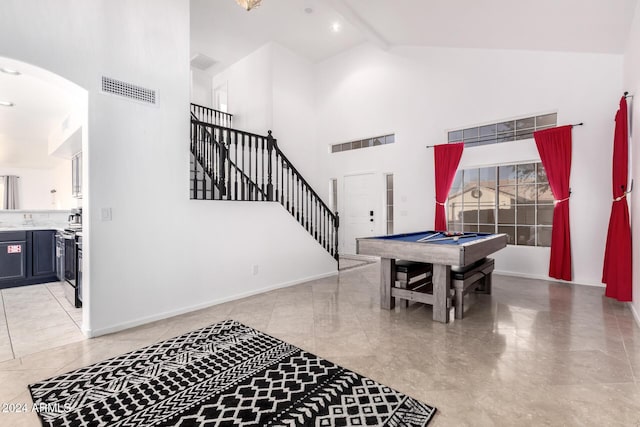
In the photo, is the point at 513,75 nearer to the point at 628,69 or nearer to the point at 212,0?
the point at 628,69

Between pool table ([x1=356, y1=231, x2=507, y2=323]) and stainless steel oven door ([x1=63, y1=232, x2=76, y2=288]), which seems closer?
pool table ([x1=356, y1=231, x2=507, y2=323])

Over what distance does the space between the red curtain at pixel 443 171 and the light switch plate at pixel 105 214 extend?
5.41 meters

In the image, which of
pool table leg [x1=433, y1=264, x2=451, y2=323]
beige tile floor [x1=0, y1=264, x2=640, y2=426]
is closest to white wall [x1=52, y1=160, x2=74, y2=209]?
beige tile floor [x1=0, y1=264, x2=640, y2=426]

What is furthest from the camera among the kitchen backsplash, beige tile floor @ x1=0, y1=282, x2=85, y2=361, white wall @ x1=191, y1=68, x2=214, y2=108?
white wall @ x1=191, y1=68, x2=214, y2=108

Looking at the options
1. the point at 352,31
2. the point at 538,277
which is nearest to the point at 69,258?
the point at 352,31

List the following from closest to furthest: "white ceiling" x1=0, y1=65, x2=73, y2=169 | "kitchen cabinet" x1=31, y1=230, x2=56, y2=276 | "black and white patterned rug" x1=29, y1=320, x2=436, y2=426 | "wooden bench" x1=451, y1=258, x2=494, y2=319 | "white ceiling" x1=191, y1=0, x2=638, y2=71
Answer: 1. "black and white patterned rug" x1=29, y1=320, x2=436, y2=426
2. "wooden bench" x1=451, y1=258, x2=494, y2=319
3. "white ceiling" x1=191, y1=0, x2=638, y2=71
4. "white ceiling" x1=0, y1=65, x2=73, y2=169
5. "kitchen cabinet" x1=31, y1=230, x2=56, y2=276

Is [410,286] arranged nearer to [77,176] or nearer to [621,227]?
[621,227]

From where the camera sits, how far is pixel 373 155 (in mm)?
7379

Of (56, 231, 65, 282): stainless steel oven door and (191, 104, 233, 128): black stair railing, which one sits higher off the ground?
(191, 104, 233, 128): black stair railing

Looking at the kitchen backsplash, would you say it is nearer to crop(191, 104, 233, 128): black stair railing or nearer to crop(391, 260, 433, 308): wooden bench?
crop(191, 104, 233, 128): black stair railing

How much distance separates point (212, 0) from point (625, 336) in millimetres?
7685

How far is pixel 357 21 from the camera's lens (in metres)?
5.73

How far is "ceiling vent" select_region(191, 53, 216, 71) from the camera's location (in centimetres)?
786

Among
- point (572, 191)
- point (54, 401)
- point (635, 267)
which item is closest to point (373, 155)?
point (572, 191)
